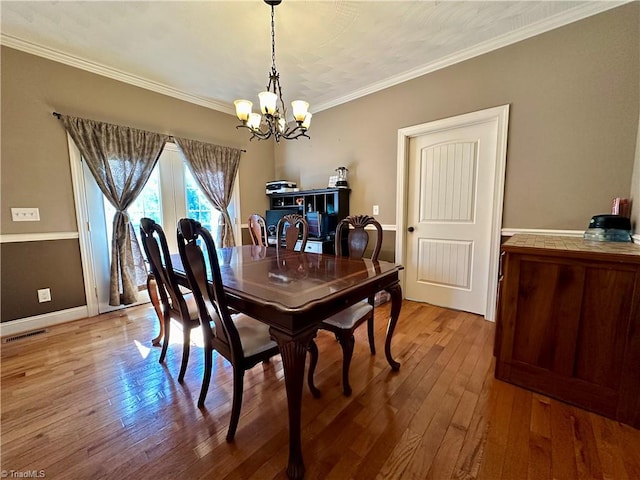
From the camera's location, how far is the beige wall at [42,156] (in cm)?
224

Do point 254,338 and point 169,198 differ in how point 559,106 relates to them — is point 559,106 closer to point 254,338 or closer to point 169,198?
point 254,338

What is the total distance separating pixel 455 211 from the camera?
8.98 ft

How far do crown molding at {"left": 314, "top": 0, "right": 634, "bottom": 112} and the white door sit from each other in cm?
57

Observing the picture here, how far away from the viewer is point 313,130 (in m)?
3.78

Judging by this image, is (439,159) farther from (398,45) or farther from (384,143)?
(398,45)

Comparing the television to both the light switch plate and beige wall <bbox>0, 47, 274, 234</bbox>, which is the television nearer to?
beige wall <bbox>0, 47, 274, 234</bbox>

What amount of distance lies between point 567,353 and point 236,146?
13.7 ft

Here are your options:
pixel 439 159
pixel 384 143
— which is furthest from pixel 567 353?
pixel 384 143

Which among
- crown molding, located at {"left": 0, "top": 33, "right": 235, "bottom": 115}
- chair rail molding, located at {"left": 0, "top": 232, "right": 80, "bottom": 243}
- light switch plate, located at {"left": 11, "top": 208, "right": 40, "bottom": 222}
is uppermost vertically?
crown molding, located at {"left": 0, "top": 33, "right": 235, "bottom": 115}

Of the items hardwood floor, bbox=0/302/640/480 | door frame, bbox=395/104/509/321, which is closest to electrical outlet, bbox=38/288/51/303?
hardwood floor, bbox=0/302/640/480

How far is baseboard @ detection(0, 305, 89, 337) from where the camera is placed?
7.59 ft

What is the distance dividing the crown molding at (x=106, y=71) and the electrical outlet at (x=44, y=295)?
7.17 feet

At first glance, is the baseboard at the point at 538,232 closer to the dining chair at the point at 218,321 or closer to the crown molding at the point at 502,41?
the crown molding at the point at 502,41

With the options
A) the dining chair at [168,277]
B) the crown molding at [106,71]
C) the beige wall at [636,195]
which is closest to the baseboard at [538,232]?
the beige wall at [636,195]
